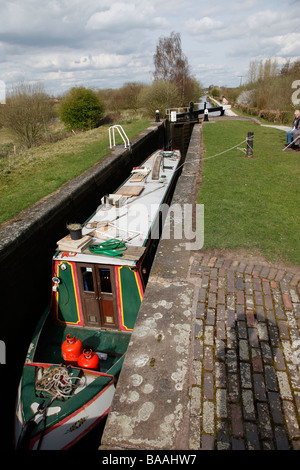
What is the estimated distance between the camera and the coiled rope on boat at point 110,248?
4878 millimetres

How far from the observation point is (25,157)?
1312 cm

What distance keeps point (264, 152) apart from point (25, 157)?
1021 centimetres

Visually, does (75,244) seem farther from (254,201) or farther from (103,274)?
(254,201)

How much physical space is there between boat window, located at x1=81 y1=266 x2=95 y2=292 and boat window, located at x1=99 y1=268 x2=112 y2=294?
21cm

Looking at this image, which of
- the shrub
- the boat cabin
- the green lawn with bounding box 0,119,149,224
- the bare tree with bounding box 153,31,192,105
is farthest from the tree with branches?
the boat cabin

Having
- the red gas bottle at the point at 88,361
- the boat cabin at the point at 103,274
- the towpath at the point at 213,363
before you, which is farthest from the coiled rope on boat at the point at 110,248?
the red gas bottle at the point at 88,361

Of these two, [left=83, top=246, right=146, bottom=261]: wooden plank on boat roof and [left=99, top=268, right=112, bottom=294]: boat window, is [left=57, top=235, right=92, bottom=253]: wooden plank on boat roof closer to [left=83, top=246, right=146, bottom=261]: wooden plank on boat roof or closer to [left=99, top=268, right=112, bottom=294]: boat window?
[left=83, top=246, right=146, bottom=261]: wooden plank on boat roof

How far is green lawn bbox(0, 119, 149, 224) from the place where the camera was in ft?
25.0

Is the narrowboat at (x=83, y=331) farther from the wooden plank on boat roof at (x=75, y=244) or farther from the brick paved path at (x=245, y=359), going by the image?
the brick paved path at (x=245, y=359)

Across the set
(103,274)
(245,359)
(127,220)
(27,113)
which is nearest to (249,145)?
(127,220)

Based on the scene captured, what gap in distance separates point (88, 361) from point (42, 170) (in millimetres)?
8160

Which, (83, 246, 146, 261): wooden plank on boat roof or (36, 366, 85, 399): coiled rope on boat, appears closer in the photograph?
(36, 366, 85, 399): coiled rope on boat

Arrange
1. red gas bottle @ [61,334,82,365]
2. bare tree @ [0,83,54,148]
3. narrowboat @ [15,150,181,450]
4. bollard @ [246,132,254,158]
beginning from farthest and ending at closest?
bare tree @ [0,83,54,148]
bollard @ [246,132,254,158]
red gas bottle @ [61,334,82,365]
narrowboat @ [15,150,181,450]

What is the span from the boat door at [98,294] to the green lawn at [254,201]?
191 centimetres
